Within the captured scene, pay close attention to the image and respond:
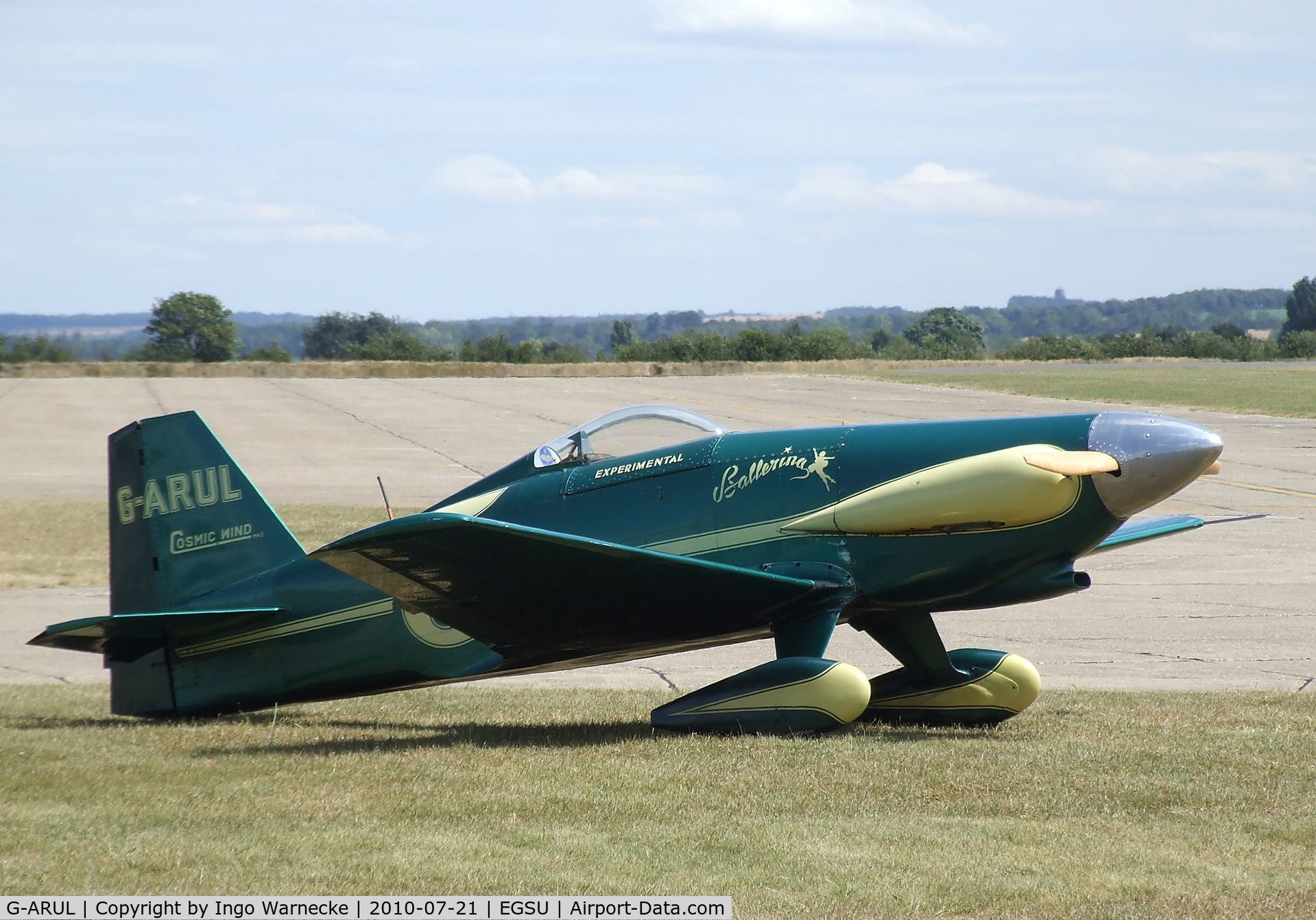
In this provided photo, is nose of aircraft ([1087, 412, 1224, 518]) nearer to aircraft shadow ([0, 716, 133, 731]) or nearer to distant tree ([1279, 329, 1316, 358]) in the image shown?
aircraft shadow ([0, 716, 133, 731])

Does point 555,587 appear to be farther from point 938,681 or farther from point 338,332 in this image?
point 338,332

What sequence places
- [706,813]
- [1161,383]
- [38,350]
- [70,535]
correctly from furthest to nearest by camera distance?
[38,350] < [1161,383] < [70,535] < [706,813]

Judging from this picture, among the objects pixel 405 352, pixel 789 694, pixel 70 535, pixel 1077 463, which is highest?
pixel 405 352

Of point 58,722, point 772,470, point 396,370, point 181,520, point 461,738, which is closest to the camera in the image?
point 772,470

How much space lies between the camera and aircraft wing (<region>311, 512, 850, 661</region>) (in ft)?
24.2

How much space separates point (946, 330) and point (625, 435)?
392 ft

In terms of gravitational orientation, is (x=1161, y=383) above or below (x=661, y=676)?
above

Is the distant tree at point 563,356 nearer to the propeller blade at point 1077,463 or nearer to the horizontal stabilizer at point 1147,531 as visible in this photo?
the horizontal stabilizer at point 1147,531

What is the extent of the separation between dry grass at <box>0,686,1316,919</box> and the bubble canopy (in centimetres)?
178

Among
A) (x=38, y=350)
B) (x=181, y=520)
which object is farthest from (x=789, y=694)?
(x=38, y=350)

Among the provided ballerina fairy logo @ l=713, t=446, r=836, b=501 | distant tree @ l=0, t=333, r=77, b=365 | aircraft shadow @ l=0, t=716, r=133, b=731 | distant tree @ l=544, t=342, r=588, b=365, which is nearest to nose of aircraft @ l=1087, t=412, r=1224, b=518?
ballerina fairy logo @ l=713, t=446, r=836, b=501

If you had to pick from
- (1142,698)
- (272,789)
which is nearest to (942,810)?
(272,789)

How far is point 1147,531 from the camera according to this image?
30.7 feet

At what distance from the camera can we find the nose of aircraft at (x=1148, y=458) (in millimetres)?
7594
